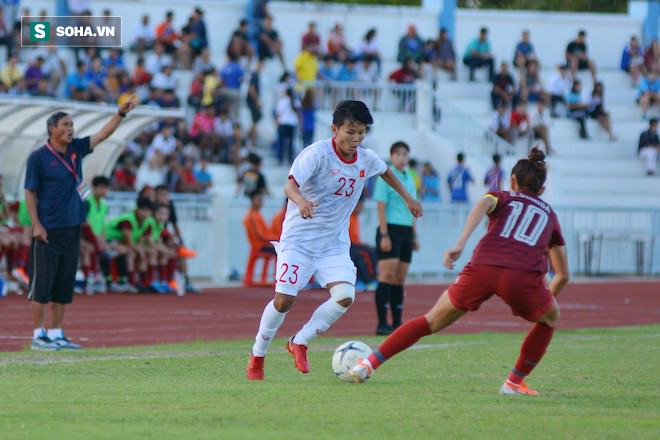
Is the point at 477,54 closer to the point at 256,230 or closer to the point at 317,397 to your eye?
the point at 256,230

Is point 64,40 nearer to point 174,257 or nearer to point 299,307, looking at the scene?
point 174,257

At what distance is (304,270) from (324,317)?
1.42ft

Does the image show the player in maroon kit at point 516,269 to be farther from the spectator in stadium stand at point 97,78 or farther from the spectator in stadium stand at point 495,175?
Answer: the spectator in stadium stand at point 495,175

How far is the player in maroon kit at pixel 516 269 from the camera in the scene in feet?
26.9

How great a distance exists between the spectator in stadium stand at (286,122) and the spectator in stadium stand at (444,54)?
6.44 m

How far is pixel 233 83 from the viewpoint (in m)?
29.5

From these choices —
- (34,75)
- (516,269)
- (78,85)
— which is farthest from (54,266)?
(34,75)

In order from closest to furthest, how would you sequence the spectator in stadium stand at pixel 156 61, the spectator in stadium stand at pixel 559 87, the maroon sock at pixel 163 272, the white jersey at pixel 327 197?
the white jersey at pixel 327 197, the maroon sock at pixel 163 272, the spectator in stadium stand at pixel 156 61, the spectator in stadium stand at pixel 559 87

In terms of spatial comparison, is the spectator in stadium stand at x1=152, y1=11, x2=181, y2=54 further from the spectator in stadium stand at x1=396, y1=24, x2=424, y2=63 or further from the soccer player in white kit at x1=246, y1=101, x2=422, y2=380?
the soccer player in white kit at x1=246, y1=101, x2=422, y2=380

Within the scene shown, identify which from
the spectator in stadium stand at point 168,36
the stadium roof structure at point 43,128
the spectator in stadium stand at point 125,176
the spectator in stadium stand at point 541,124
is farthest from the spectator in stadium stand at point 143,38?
the spectator in stadium stand at point 541,124

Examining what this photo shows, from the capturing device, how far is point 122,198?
22.9m

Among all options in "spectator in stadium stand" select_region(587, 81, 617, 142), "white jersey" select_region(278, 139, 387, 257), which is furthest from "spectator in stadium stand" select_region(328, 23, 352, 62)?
"white jersey" select_region(278, 139, 387, 257)

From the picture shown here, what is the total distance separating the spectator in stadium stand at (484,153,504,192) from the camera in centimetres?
2879

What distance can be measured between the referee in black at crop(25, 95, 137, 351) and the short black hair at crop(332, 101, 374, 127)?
3.25 meters
